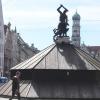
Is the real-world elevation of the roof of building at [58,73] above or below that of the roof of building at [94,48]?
above

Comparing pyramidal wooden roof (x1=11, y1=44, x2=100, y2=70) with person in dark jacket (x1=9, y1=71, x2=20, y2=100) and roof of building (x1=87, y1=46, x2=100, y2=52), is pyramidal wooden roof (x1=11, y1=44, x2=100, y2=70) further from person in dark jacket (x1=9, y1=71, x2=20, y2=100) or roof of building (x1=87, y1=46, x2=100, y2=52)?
roof of building (x1=87, y1=46, x2=100, y2=52)

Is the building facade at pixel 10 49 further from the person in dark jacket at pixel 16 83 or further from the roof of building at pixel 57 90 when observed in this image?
the person in dark jacket at pixel 16 83

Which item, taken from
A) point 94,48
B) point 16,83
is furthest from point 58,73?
point 94,48

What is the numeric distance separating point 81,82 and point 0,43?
77.6 metres

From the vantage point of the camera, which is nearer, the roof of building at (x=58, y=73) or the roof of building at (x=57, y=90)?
the roof of building at (x=57, y=90)

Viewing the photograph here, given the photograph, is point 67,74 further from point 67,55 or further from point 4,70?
point 4,70

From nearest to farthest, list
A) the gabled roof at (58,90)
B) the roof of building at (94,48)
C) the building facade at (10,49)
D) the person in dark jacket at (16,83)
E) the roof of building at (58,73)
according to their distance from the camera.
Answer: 1. the person in dark jacket at (16,83)
2. the gabled roof at (58,90)
3. the roof of building at (58,73)
4. the building facade at (10,49)
5. the roof of building at (94,48)

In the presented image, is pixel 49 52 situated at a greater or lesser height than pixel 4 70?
greater

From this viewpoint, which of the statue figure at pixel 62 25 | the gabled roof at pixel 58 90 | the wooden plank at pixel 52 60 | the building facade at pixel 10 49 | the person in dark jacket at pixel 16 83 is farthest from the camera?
the building facade at pixel 10 49

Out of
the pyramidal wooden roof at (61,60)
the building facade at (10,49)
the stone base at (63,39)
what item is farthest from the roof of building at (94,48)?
the pyramidal wooden roof at (61,60)

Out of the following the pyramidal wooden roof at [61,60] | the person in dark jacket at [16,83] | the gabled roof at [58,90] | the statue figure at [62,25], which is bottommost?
the gabled roof at [58,90]

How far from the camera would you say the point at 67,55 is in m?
32.2

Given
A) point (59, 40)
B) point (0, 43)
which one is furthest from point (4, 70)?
point (59, 40)

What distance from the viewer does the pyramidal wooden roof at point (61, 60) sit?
30514 mm
